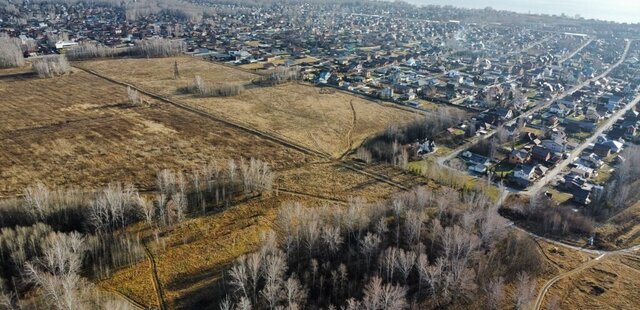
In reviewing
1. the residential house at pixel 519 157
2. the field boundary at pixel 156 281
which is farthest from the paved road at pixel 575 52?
the field boundary at pixel 156 281

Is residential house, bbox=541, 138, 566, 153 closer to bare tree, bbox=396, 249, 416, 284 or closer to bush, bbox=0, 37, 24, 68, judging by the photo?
bare tree, bbox=396, 249, 416, 284

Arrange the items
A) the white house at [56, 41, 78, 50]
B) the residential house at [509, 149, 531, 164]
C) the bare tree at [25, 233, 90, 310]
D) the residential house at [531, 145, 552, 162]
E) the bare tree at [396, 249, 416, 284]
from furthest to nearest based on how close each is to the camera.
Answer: the white house at [56, 41, 78, 50], the residential house at [531, 145, 552, 162], the residential house at [509, 149, 531, 164], the bare tree at [396, 249, 416, 284], the bare tree at [25, 233, 90, 310]

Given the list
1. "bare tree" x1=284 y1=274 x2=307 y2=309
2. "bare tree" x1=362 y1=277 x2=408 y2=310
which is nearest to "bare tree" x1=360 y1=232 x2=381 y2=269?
"bare tree" x1=362 y1=277 x2=408 y2=310

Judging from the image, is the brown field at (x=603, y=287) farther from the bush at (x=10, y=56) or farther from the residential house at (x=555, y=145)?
the bush at (x=10, y=56)

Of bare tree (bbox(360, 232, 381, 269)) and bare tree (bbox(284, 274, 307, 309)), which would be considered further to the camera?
bare tree (bbox(360, 232, 381, 269))

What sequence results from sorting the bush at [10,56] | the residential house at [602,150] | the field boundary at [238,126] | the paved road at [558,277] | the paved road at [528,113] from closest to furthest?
the paved road at [558,277]
the paved road at [528,113]
the field boundary at [238,126]
the residential house at [602,150]
the bush at [10,56]
